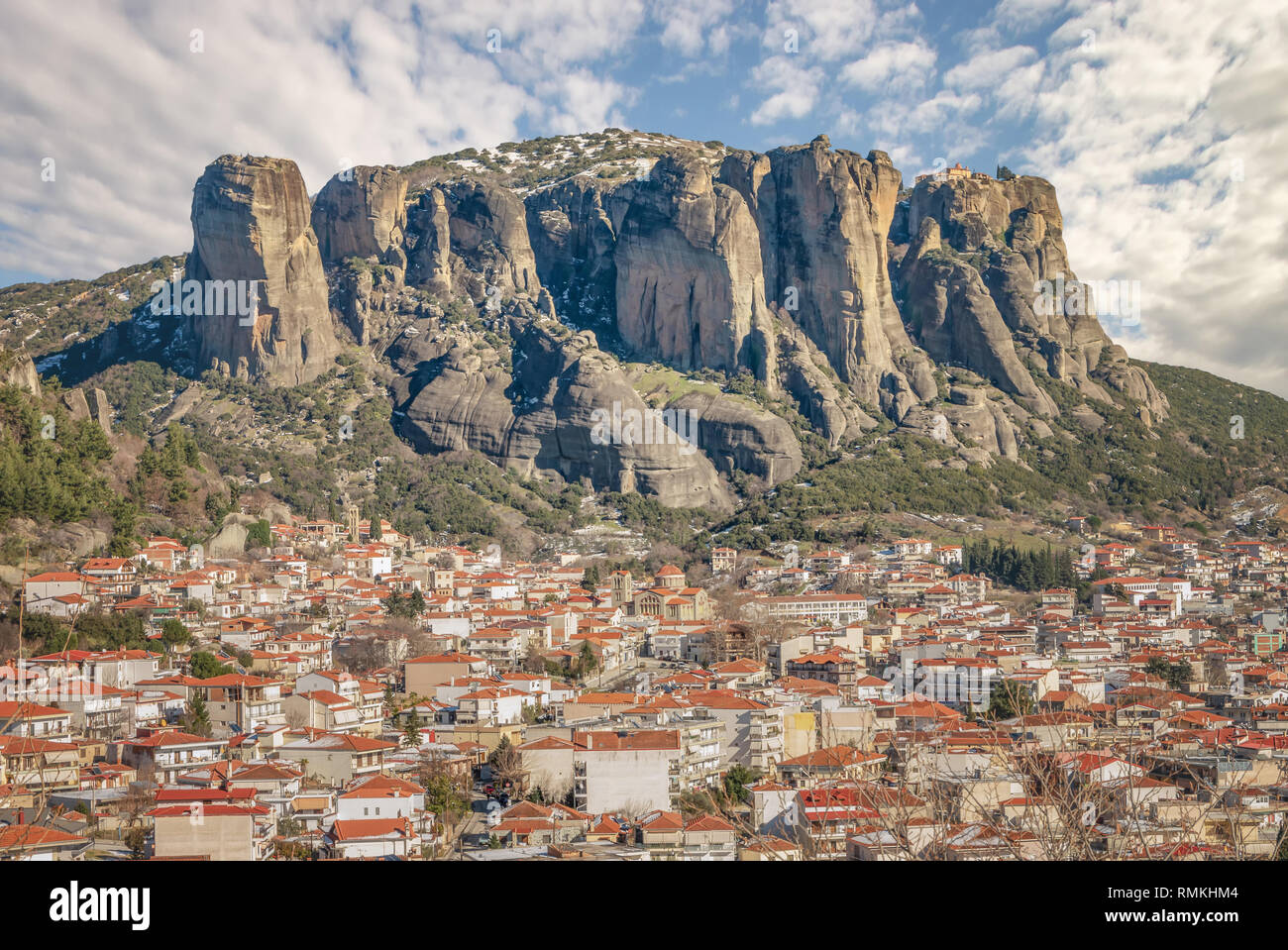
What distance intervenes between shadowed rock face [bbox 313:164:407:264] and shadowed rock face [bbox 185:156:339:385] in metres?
6.46

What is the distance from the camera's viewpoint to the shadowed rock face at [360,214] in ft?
208

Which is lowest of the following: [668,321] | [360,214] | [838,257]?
[668,321]

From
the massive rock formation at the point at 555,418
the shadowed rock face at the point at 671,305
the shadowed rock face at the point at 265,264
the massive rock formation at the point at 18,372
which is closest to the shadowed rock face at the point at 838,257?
the shadowed rock face at the point at 671,305

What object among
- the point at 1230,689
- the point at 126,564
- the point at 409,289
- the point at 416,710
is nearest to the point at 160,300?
the point at 409,289

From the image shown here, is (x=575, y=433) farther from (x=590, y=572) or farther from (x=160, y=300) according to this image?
(x=160, y=300)

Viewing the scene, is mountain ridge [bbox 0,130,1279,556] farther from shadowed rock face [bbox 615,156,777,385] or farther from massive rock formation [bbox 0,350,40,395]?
massive rock formation [bbox 0,350,40,395]

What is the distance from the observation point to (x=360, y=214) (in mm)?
63719

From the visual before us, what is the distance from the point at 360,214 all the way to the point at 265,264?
9843 mm

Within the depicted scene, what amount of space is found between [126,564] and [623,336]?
131ft

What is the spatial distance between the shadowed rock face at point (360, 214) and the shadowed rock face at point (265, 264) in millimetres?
6464

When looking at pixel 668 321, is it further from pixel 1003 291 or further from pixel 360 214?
pixel 1003 291

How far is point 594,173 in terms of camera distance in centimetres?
7794

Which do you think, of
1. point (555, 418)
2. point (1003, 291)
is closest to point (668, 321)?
point (555, 418)

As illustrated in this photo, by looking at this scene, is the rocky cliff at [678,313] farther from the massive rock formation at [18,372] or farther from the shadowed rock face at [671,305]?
the massive rock formation at [18,372]
